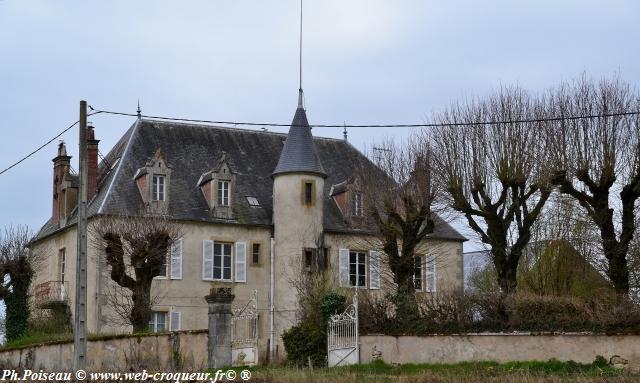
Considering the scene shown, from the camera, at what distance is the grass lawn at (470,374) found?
1689cm

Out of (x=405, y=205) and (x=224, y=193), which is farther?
(x=224, y=193)

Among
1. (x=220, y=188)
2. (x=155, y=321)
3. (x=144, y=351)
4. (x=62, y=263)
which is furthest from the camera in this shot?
(x=62, y=263)

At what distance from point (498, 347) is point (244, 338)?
7.64m

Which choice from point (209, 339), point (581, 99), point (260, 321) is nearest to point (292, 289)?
point (260, 321)

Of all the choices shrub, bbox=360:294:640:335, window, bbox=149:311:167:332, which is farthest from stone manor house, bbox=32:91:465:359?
shrub, bbox=360:294:640:335

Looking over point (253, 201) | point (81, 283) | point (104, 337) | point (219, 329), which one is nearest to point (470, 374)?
point (81, 283)

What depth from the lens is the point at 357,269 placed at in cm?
3978

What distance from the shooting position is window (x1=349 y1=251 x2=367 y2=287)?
130ft

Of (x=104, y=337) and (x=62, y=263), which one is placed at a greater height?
(x=62, y=263)

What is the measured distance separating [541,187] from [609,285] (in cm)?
368

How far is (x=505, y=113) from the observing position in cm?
3002

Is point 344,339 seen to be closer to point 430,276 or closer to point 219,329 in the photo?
point 219,329

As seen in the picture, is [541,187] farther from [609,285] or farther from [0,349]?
[0,349]

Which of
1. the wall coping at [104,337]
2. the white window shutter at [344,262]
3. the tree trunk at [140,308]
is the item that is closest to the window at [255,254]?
the white window shutter at [344,262]
